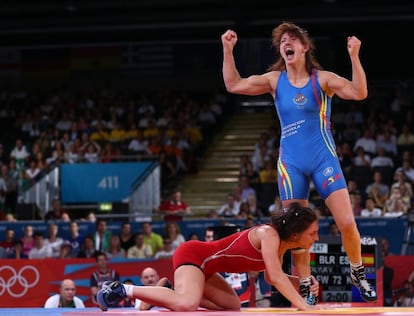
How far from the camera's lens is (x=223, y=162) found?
23281mm

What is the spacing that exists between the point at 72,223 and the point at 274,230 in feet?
29.3

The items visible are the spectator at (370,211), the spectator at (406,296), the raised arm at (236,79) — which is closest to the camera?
the raised arm at (236,79)

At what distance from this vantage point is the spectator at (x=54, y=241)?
16297mm

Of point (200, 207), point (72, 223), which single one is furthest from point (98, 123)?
point (72, 223)

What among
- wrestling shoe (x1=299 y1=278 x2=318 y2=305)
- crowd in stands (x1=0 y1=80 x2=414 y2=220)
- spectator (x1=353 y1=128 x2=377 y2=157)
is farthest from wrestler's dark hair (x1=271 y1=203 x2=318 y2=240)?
spectator (x1=353 y1=128 x2=377 y2=157)

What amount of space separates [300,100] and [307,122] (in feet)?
0.66

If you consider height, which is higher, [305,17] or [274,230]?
[305,17]

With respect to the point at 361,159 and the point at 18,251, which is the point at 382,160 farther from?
the point at 18,251

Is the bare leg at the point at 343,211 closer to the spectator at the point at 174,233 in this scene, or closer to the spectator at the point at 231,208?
the spectator at the point at 174,233

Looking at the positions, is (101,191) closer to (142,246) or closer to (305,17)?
(142,246)

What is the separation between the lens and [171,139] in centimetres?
2194

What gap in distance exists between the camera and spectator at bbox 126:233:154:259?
51.2 feet

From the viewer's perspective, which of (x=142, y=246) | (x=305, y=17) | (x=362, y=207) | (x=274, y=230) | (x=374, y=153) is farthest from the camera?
(x=305, y=17)

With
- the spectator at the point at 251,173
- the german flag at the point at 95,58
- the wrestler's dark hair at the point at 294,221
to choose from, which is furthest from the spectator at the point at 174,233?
the german flag at the point at 95,58
